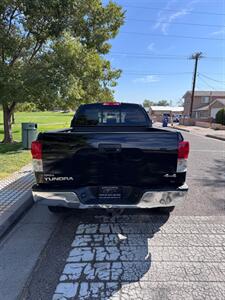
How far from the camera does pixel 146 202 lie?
3.75 meters

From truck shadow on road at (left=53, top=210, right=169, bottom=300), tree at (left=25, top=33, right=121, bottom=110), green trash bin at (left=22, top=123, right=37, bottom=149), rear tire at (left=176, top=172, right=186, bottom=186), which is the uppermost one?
tree at (left=25, top=33, right=121, bottom=110)

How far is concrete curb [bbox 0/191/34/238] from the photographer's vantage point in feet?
14.3

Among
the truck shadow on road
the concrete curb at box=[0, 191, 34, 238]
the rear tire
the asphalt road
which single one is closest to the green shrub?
the asphalt road

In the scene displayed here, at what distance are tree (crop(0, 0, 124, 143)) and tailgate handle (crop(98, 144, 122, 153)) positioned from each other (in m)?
7.46

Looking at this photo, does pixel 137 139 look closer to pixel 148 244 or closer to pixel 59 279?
pixel 148 244

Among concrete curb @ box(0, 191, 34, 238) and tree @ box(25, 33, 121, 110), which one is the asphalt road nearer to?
concrete curb @ box(0, 191, 34, 238)

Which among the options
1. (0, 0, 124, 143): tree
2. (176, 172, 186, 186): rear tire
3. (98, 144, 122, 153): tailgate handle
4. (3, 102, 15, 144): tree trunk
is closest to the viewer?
(98, 144, 122, 153): tailgate handle

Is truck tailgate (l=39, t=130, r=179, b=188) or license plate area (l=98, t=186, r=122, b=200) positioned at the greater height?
truck tailgate (l=39, t=130, r=179, b=188)

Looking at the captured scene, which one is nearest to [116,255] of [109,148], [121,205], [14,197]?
[121,205]

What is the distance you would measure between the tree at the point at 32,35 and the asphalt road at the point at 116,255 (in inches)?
249

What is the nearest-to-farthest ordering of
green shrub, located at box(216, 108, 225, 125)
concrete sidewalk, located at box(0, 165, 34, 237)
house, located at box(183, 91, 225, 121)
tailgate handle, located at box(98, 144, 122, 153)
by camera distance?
tailgate handle, located at box(98, 144, 122, 153), concrete sidewalk, located at box(0, 165, 34, 237), green shrub, located at box(216, 108, 225, 125), house, located at box(183, 91, 225, 121)

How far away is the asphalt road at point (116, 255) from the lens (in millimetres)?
2947

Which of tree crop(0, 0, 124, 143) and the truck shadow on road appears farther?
tree crop(0, 0, 124, 143)

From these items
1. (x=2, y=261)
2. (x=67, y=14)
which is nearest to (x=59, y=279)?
(x=2, y=261)
